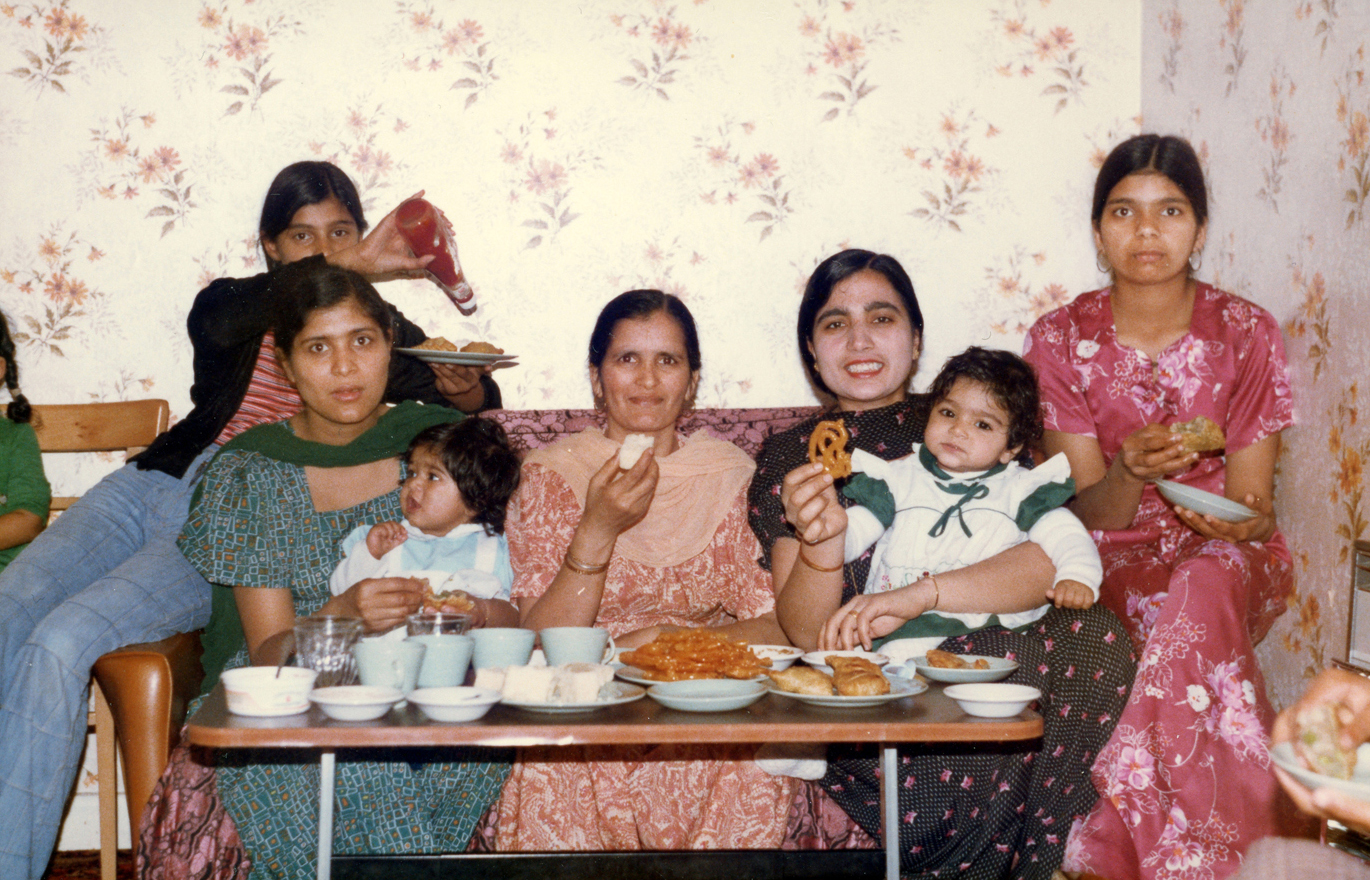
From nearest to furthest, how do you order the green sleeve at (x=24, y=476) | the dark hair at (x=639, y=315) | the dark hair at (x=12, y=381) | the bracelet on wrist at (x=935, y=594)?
the bracelet on wrist at (x=935, y=594) → the dark hair at (x=639, y=315) → the green sleeve at (x=24, y=476) → the dark hair at (x=12, y=381)

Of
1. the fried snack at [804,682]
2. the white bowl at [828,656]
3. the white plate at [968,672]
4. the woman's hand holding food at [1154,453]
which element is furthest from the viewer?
the woman's hand holding food at [1154,453]

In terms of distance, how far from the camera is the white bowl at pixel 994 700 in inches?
60.6

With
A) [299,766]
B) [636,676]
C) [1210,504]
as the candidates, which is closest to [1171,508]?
[1210,504]

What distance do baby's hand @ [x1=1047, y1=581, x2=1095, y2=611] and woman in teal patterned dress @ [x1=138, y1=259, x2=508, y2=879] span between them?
115 centimetres

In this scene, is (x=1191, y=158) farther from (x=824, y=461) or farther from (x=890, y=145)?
(x=824, y=461)

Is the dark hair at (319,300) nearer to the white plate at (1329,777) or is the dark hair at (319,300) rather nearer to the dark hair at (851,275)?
the dark hair at (851,275)

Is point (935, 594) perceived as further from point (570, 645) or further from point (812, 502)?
point (570, 645)

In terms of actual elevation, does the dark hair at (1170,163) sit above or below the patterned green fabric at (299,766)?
above

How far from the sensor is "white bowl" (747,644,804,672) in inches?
73.9

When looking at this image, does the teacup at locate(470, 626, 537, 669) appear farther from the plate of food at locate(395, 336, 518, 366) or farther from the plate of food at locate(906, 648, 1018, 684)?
the plate of food at locate(395, 336, 518, 366)

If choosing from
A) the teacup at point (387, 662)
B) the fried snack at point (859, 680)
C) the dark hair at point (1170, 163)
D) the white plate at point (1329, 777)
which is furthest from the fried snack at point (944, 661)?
the dark hair at point (1170, 163)

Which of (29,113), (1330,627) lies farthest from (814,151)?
(29,113)

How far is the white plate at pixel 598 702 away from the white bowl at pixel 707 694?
36 millimetres

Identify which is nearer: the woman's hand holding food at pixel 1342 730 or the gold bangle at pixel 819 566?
the woman's hand holding food at pixel 1342 730
